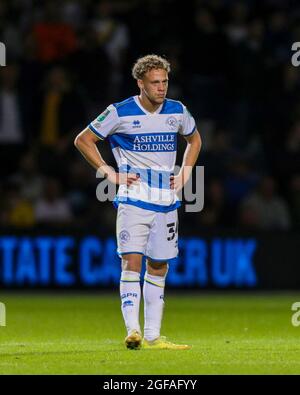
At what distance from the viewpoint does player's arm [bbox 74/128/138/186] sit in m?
10.2

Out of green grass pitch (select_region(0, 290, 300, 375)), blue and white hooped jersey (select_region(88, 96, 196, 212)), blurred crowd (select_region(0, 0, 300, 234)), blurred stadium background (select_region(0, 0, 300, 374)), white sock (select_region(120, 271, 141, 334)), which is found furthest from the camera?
blurred crowd (select_region(0, 0, 300, 234))

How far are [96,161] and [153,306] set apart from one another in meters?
1.31

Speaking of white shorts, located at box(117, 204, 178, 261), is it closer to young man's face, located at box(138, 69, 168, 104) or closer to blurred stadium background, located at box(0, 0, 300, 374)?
young man's face, located at box(138, 69, 168, 104)

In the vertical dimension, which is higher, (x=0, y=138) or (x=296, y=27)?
(x=296, y=27)

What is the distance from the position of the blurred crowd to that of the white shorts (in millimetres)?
6878

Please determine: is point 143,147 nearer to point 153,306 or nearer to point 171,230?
point 171,230

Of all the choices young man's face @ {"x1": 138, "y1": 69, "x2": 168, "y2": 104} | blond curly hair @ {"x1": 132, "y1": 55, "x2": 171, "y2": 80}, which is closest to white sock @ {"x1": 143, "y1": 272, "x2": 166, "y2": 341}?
young man's face @ {"x1": 138, "y1": 69, "x2": 168, "y2": 104}

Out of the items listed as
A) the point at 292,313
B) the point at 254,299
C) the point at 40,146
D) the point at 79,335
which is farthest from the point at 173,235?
the point at 40,146

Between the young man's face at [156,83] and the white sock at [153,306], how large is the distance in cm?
152

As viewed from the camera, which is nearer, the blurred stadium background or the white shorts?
the white shorts

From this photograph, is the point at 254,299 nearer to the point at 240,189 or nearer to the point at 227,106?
the point at 240,189

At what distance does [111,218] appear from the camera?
57.8 feet

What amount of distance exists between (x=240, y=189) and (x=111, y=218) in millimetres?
2184

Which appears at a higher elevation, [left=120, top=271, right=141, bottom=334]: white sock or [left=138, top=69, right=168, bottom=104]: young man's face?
[left=138, top=69, right=168, bottom=104]: young man's face
